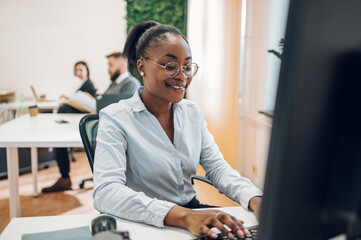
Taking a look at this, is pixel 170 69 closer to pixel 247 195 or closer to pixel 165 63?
pixel 165 63

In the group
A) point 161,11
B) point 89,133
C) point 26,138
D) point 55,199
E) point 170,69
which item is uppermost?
point 161,11

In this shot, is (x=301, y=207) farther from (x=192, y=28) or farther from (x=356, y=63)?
(x=192, y=28)

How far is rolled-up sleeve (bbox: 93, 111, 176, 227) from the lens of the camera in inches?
33.7

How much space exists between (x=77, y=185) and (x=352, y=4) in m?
3.23

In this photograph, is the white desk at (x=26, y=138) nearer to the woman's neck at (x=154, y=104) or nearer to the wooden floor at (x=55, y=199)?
the wooden floor at (x=55, y=199)

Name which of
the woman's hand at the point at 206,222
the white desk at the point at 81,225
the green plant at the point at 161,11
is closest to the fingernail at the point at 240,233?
the woman's hand at the point at 206,222

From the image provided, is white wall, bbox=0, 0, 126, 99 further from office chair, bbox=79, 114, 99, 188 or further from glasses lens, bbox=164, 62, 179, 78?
glasses lens, bbox=164, 62, 179, 78

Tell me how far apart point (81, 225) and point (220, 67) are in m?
2.69

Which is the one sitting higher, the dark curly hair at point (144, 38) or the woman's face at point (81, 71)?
the dark curly hair at point (144, 38)

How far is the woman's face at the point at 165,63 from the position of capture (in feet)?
3.66

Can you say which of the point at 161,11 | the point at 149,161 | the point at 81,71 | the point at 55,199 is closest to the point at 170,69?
the point at 149,161

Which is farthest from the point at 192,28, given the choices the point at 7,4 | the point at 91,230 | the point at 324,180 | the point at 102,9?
the point at 324,180

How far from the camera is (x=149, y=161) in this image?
3.59ft

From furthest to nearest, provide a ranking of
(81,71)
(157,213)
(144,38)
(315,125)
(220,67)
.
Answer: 1. (81,71)
2. (220,67)
3. (144,38)
4. (157,213)
5. (315,125)
